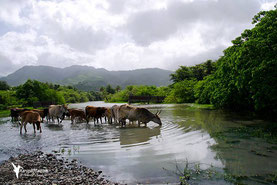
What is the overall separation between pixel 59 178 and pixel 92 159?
176 cm

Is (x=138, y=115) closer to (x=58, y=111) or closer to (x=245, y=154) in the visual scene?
(x=245, y=154)

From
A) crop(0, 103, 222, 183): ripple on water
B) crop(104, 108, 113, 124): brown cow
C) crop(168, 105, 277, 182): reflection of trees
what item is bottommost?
crop(0, 103, 222, 183): ripple on water

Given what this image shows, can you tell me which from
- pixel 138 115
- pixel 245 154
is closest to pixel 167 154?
pixel 245 154

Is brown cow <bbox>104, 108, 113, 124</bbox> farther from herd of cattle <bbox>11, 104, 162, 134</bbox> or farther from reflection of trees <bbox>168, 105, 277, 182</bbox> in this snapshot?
reflection of trees <bbox>168, 105, 277, 182</bbox>

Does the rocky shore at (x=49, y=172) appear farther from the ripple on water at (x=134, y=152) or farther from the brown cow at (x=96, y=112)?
the brown cow at (x=96, y=112)

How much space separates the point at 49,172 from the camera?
19.2ft

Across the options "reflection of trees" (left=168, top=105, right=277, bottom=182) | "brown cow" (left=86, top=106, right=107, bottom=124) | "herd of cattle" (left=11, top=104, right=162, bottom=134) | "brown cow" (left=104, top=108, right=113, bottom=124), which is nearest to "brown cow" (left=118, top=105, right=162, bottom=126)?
"herd of cattle" (left=11, top=104, right=162, bottom=134)

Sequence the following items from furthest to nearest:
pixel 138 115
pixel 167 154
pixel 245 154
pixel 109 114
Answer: pixel 109 114
pixel 138 115
pixel 167 154
pixel 245 154

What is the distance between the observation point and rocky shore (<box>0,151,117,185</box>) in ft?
17.0

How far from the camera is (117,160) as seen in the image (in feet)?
22.4

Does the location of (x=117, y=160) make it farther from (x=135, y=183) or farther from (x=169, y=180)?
(x=169, y=180)

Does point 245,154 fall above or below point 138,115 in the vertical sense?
below

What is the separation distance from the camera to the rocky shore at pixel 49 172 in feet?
17.0

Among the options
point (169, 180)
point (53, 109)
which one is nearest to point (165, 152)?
point (169, 180)
